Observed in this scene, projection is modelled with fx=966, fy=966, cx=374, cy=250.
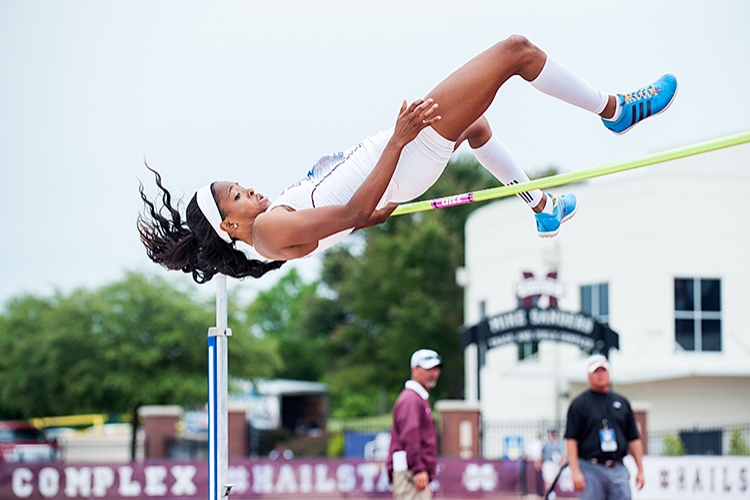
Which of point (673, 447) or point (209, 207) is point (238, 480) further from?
point (209, 207)

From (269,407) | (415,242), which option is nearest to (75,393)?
(415,242)

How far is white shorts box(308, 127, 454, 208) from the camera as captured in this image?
160 inches

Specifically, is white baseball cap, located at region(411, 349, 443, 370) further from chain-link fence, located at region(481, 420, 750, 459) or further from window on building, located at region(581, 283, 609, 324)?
window on building, located at region(581, 283, 609, 324)

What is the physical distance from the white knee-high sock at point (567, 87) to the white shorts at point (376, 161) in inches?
18.7

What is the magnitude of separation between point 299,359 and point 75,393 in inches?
1604

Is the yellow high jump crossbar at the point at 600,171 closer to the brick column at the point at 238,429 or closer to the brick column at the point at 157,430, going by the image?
the brick column at the point at 238,429

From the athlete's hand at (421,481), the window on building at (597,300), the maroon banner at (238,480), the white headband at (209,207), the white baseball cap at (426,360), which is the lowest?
the maroon banner at (238,480)

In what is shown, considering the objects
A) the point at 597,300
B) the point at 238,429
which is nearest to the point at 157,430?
the point at 238,429

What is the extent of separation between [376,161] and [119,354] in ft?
70.3

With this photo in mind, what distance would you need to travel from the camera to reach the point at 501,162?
4.76m

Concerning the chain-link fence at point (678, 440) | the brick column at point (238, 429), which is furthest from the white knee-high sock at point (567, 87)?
the brick column at point (238, 429)

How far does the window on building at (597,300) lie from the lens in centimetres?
2202

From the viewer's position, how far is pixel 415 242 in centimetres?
3591

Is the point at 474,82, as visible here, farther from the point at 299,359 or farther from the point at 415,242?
the point at 299,359
